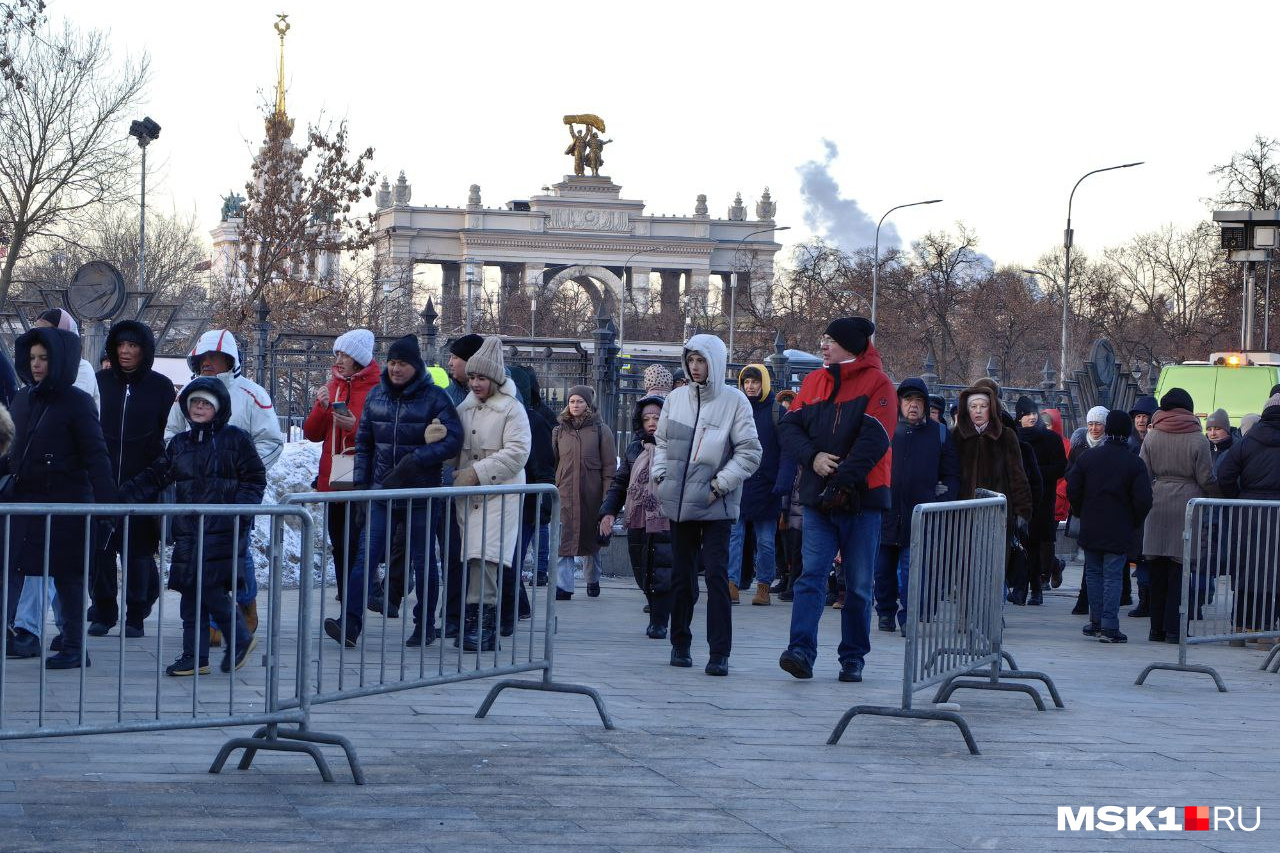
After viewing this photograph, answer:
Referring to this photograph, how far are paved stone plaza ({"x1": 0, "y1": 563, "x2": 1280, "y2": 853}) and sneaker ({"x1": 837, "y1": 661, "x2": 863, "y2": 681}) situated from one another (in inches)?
4.1

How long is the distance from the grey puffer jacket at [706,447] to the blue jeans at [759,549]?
→ 3.80 meters

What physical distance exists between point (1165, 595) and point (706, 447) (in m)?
4.85

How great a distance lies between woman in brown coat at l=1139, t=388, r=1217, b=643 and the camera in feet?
41.4

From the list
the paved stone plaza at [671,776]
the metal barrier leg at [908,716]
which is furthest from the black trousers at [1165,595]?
the metal barrier leg at [908,716]

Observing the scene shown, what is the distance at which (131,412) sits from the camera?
9945 millimetres

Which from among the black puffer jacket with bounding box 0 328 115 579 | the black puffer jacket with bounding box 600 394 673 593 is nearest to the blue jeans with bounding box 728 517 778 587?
the black puffer jacket with bounding box 600 394 673 593

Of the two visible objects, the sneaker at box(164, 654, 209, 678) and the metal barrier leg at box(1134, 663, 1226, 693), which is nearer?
the sneaker at box(164, 654, 209, 678)

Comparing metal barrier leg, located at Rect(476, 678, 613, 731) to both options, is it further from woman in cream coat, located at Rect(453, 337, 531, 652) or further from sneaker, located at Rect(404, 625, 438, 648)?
woman in cream coat, located at Rect(453, 337, 531, 652)

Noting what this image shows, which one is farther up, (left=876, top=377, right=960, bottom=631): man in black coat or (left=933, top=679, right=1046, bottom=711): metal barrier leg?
(left=876, top=377, right=960, bottom=631): man in black coat

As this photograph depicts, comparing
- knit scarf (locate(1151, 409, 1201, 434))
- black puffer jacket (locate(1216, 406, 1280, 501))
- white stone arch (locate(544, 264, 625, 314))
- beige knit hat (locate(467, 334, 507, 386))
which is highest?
white stone arch (locate(544, 264, 625, 314))

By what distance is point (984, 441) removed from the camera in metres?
12.8

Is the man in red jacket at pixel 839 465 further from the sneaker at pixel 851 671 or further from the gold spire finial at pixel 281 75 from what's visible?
the gold spire finial at pixel 281 75


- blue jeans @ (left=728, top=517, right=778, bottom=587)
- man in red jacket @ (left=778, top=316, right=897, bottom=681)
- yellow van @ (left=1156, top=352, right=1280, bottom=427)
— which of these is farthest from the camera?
yellow van @ (left=1156, top=352, right=1280, bottom=427)

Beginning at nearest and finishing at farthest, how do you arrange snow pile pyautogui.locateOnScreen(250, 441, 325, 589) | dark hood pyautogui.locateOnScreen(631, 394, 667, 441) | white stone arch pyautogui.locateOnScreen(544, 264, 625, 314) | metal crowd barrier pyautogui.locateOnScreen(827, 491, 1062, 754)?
metal crowd barrier pyautogui.locateOnScreen(827, 491, 1062, 754) → dark hood pyautogui.locateOnScreen(631, 394, 667, 441) → snow pile pyautogui.locateOnScreen(250, 441, 325, 589) → white stone arch pyautogui.locateOnScreen(544, 264, 625, 314)
